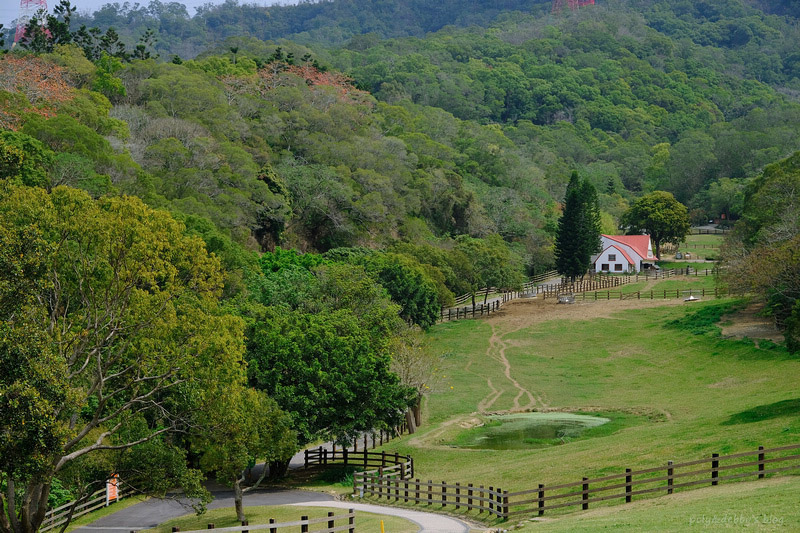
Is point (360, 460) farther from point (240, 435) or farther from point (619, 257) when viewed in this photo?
point (619, 257)

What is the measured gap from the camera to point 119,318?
23.9 m

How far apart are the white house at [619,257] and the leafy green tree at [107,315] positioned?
3099 inches

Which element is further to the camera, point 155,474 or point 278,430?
point 278,430

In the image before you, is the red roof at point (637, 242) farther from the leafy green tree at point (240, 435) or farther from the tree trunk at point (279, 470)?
the leafy green tree at point (240, 435)

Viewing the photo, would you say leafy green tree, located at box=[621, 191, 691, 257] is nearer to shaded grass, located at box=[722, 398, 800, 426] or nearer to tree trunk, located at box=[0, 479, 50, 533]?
shaded grass, located at box=[722, 398, 800, 426]

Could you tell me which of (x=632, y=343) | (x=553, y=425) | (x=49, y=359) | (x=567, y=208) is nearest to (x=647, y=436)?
(x=553, y=425)

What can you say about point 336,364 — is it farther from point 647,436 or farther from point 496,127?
point 496,127

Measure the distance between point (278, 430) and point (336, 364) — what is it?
648cm

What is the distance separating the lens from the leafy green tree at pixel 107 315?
21.0m

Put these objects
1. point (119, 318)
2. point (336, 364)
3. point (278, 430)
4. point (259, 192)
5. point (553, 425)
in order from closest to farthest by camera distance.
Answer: point (119, 318)
point (278, 430)
point (336, 364)
point (553, 425)
point (259, 192)

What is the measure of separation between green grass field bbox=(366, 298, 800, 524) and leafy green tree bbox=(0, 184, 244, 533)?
38.8ft

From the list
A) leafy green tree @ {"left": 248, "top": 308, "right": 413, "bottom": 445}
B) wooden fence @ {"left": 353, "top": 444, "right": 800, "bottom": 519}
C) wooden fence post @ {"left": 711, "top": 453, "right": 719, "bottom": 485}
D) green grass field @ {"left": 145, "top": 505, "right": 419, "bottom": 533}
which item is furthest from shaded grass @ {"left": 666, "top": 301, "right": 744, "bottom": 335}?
green grass field @ {"left": 145, "top": 505, "right": 419, "bottom": 533}

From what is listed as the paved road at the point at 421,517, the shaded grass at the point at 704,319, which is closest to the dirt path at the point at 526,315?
the shaded grass at the point at 704,319

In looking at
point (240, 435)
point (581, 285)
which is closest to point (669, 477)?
point (240, 435)
